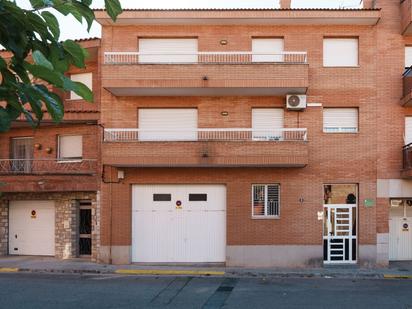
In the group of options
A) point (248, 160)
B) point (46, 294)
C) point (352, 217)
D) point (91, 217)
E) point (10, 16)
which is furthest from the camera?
point (91, 217)

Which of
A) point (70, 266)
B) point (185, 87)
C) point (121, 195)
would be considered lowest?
point (70, 266)

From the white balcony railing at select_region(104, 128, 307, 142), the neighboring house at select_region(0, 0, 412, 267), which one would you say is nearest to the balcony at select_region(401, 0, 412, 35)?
the neighboring house at select_region(0, 0, 412, 267)

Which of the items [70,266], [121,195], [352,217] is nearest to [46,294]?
[70,266]

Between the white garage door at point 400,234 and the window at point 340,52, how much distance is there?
5900 mm

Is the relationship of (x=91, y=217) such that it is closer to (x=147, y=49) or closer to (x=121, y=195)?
(x=121, y=195)

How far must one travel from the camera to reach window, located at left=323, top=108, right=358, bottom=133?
56.5 ft

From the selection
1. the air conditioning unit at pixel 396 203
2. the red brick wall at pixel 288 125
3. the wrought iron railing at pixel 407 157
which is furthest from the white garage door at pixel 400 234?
the wrought iron railing at pixel 407 157

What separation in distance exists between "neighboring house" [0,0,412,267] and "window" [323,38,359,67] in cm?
4

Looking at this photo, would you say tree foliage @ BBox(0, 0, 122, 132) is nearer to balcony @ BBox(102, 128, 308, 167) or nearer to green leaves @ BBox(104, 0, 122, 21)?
green leaves @ BBox(104, 0, 122, 21)

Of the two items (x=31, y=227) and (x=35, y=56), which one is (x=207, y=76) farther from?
(x=35, y=56)

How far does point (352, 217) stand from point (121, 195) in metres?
8.43

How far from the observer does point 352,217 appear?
17188 mm

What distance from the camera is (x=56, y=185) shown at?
18141mm

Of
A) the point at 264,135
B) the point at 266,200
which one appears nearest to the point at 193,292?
the point at 266,200
